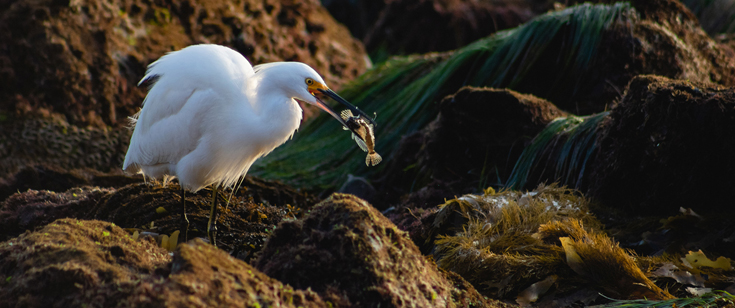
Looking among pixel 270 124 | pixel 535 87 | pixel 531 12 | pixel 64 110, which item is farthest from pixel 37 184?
pixel 531 12

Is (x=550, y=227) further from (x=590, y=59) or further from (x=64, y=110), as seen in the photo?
(x=64, y=110)

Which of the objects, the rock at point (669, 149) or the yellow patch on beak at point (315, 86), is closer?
the rock at point (669, 149)

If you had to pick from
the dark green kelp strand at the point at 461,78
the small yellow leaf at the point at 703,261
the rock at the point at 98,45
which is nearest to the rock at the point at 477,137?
the dark green kelp strand at the point at 461,78

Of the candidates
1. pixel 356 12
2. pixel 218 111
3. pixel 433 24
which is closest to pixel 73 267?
pixel 218 111

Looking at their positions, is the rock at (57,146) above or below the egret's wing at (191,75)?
below

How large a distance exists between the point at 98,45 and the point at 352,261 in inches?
225

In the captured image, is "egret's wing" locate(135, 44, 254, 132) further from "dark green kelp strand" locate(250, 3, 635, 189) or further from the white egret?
"dark green kelp strand" locate(250, 3, 635, 189)

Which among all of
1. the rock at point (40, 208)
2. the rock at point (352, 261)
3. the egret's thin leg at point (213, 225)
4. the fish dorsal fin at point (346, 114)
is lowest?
the rock at point (40, 208)

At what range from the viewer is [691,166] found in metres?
2.85

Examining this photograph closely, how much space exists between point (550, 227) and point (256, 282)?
1.60m

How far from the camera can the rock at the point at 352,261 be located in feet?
5.27

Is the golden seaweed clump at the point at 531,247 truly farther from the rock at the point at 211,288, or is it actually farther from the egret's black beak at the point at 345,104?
the rock at the point at 211,288

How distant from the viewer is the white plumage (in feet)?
9.66

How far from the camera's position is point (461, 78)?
5.50 metres
